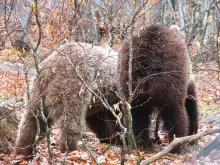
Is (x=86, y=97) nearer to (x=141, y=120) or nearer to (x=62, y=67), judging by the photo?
(x=62, y=67)

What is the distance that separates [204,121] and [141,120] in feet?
9.49

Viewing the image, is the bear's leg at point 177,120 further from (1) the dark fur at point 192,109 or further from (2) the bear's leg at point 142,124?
(1) the dark fur at point 192,109

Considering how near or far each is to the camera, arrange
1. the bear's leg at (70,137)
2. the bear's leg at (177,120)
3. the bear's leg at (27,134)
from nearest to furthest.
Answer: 1. the bear's leg at (70,137)
2. the bear's leg at (27,134)
3. the bear's leg at (177,120)

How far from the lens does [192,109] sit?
6.74 m

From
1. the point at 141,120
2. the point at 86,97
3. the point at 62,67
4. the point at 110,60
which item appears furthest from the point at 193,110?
the point at 62,67

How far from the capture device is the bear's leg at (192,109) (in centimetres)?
662

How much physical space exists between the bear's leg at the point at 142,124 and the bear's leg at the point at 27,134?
1.61 meters

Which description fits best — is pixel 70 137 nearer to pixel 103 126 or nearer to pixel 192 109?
pixel 103 126

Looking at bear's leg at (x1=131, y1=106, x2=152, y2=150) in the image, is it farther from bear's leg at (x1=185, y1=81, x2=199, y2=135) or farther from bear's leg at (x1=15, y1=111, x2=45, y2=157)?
bear's leg at (x1=15, y1=111, x2=45, y2=157)

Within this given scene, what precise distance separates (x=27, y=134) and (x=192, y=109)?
10.3 ft

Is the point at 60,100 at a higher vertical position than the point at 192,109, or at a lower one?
higher

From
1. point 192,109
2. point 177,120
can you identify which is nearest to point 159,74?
point 177,120

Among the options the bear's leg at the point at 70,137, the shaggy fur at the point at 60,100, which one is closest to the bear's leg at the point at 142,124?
the shaggy fur at the point at 60,100

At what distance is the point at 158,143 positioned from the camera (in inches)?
266
